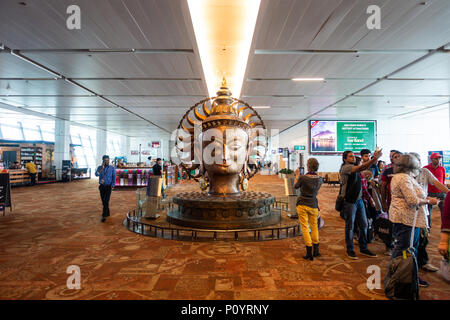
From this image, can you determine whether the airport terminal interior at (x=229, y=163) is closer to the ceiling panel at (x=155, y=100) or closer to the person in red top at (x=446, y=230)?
the person in red top at (x=446, y=230)

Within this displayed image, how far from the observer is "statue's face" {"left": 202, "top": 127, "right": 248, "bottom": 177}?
19.1 feet

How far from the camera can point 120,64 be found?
6832 mm

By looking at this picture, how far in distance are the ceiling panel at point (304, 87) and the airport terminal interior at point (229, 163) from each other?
0.11 meters

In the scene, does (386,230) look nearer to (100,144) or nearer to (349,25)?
(349,25)

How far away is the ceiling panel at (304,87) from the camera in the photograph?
8523mm

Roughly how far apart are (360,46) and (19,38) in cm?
779

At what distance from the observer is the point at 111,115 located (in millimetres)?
14969

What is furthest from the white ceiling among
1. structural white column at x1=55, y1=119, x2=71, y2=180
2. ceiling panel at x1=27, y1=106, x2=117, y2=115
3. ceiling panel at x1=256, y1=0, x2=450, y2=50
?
structural white column at x1=55, y1=119, x2=71, y2=180

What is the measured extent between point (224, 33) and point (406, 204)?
507 centimetres

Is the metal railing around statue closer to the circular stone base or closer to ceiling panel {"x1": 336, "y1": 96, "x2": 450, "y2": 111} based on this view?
the circular stone base

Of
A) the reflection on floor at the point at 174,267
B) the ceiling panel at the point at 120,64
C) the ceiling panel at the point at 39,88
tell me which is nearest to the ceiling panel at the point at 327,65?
the ceiling panel at the point at 120,64

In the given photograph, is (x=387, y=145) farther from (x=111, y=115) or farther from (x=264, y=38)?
(x=111, y=115)

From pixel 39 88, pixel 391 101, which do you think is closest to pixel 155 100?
pixel 39 88

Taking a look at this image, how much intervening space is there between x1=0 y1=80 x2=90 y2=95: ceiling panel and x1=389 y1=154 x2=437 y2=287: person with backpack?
9.79 metres
